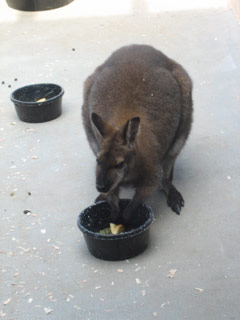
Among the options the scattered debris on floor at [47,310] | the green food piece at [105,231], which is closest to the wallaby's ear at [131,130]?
the green food piece at [105,231]

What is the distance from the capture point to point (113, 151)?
371cm

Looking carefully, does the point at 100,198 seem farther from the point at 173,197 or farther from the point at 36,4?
the point at 36,4

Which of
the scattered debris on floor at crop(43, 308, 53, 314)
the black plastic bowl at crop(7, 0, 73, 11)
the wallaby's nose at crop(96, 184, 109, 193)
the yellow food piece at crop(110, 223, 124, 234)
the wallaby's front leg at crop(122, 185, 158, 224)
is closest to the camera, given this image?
the scattered debris on floor at crop(43, 308, 53, 314)

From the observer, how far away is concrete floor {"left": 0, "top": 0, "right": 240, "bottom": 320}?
3562mm

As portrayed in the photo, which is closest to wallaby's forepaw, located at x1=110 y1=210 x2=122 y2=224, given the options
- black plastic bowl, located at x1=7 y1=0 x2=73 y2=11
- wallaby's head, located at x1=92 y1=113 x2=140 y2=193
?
wallaby's head, located at x1=92 y1=113 x2=140 y2=193

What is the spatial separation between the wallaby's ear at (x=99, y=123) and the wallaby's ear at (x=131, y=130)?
0.43ft

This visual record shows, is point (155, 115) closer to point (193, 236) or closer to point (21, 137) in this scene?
point (193, 236)

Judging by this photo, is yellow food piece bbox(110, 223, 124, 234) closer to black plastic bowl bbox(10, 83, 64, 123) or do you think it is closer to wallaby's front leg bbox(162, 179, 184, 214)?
wallaby's front leg bbox(162, 179, 184, 214)

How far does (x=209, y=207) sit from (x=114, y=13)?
5195mm

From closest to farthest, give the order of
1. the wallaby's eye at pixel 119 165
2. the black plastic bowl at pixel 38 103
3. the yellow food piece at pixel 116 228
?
the wallaby's eye at pixel 119 165 < the yellow food piece at pixel 116 228 < the black plastic bowl at pixel 38 103

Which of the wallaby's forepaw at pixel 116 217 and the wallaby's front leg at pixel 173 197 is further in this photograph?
the wallaby's front leg at pixel 173 197

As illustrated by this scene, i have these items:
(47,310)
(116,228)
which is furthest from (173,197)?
(47,310)

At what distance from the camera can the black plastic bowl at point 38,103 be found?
5.89 m

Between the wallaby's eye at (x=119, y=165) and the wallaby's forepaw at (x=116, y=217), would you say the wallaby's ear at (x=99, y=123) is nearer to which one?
the wallaby's eye at (x=119, y=165)
